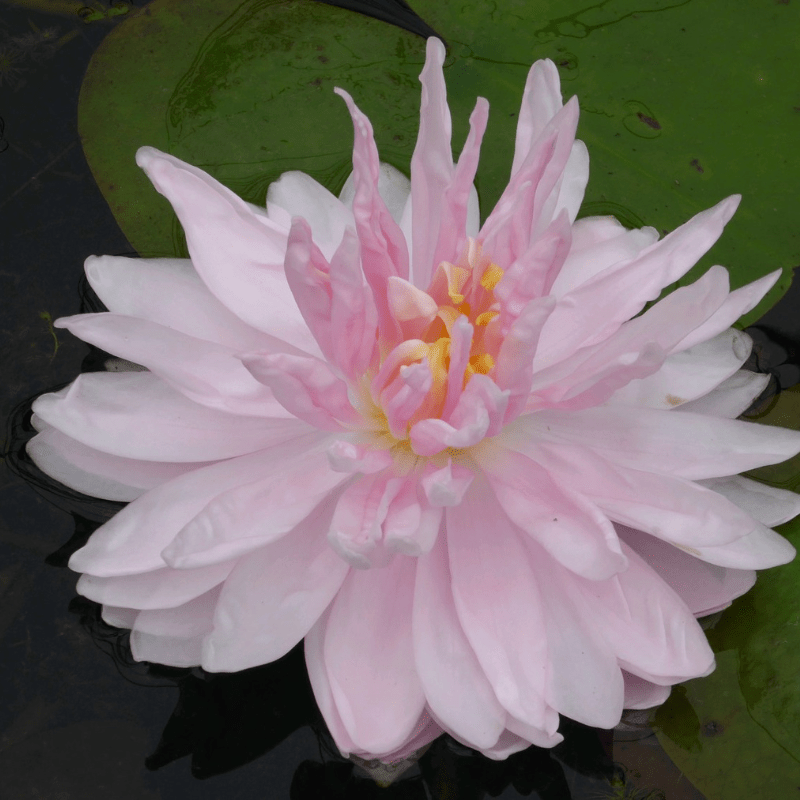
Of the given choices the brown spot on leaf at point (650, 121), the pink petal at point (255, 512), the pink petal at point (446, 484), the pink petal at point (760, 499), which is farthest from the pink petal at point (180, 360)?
the brown spot on leaf at point (650, 121)

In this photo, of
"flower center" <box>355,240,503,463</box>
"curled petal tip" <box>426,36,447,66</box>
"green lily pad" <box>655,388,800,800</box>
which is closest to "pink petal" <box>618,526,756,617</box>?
"green lily pad" <box>655,388,800,800</box>

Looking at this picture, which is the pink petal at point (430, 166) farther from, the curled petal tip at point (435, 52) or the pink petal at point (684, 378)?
the pink petal at point (684, 378)

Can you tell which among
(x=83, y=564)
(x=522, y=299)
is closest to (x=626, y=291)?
(x=522, y=299)

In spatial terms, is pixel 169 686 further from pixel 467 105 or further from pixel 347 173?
pixel 467 105

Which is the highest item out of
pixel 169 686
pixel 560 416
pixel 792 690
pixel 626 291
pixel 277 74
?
pixel 277 74

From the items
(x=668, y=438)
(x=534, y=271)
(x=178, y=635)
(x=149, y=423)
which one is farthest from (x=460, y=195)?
(x=178, y=635)

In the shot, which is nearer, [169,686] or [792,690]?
[792,690]

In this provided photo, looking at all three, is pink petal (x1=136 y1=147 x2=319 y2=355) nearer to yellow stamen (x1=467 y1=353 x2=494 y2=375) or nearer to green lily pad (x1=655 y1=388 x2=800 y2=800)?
yellow stamen (x1=467 y1=353 x2=494 y2=375)
